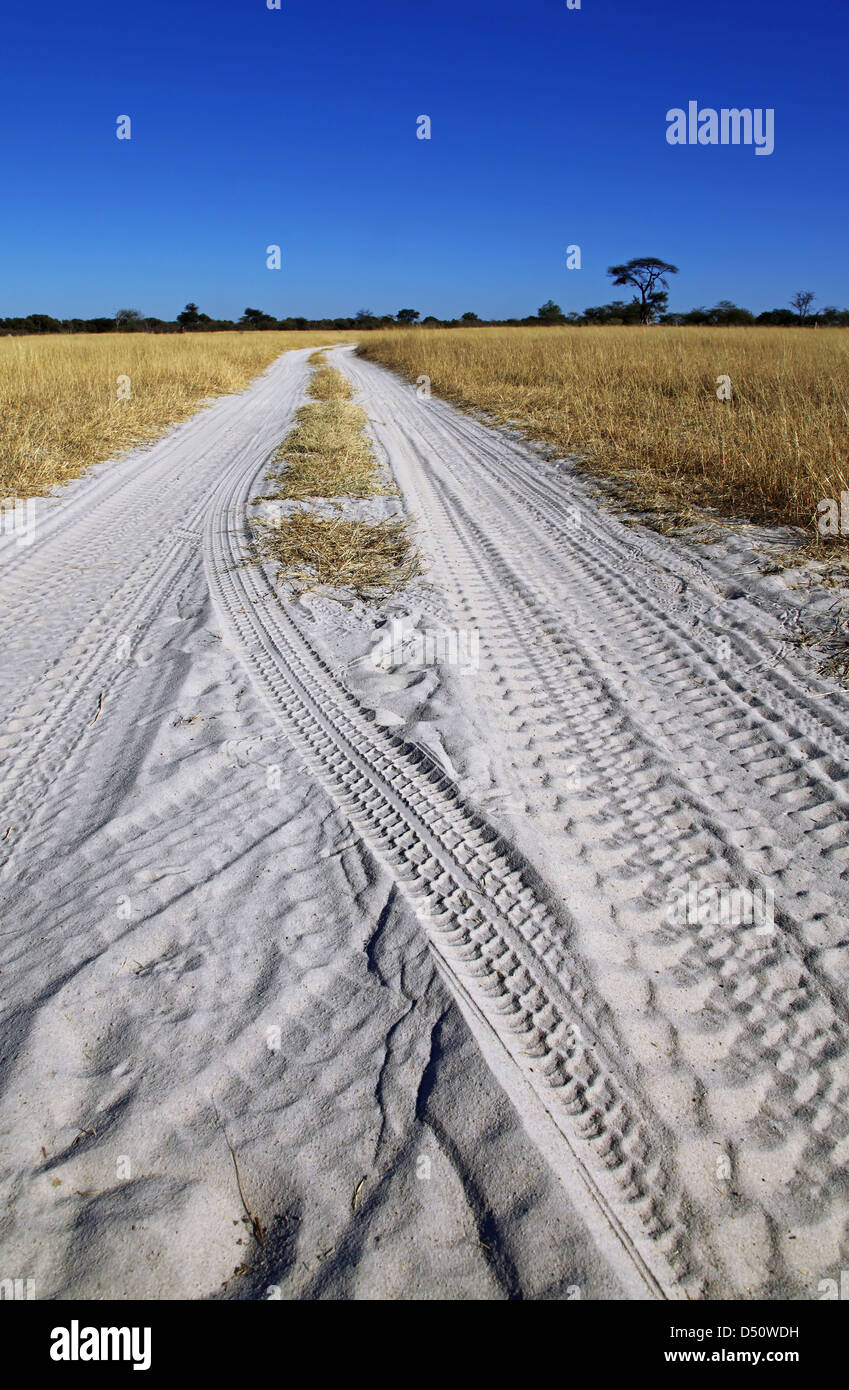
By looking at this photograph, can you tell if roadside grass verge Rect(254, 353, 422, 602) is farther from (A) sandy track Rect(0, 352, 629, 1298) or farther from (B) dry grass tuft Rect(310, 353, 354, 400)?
(B) dry grass tuft Rect(310, 353, 354, 400)

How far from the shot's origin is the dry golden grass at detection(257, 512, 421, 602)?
4.86 meters

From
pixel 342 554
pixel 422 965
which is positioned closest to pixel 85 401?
pixel 342 554

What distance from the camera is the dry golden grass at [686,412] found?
18.8 ft

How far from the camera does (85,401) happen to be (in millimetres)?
10680

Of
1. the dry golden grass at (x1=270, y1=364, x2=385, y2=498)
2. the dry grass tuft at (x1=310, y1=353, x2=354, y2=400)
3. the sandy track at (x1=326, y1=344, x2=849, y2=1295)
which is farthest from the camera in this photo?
the dry grass tuft at (x1=310, y1=353, x2=354, y2=400)

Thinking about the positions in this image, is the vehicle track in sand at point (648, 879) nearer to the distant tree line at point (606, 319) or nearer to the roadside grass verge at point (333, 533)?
the roadside grass verge at point (333, 533)

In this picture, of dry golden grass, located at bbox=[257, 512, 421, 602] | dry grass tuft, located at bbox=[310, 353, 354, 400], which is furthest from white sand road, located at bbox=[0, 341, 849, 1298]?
dry grass tuft, located at bbox=[310, 353, 354, 400]

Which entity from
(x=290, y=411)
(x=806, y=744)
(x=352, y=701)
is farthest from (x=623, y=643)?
(x=290, y=411)

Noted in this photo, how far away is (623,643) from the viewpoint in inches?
161

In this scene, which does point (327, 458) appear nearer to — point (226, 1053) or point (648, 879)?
point (648, 879)

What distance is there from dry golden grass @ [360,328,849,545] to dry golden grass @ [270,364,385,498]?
230cm

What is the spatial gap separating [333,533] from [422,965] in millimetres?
4112
